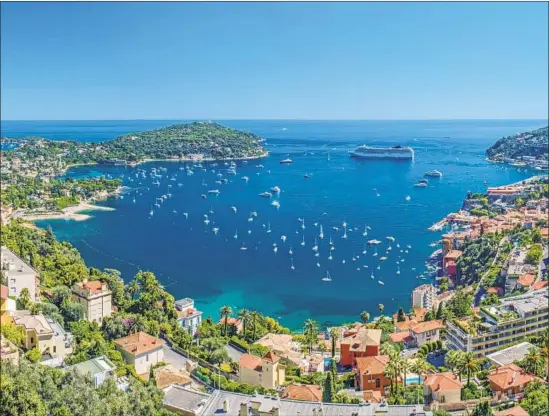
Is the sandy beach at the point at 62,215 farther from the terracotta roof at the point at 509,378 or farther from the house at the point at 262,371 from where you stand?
the terracotta roof at the point at 509,378

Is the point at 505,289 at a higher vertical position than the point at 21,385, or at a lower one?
lower

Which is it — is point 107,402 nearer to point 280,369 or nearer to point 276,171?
point 280,369

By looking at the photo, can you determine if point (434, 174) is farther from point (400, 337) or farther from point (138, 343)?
point (138, 343)

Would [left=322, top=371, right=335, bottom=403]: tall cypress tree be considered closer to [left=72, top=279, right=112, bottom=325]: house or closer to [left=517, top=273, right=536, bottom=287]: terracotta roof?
[left=72, top=279, right=112, bottom=325]: house

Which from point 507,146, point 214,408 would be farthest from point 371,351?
point 507,146

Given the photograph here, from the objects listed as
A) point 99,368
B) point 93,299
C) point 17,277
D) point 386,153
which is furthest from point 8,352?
point 386,153

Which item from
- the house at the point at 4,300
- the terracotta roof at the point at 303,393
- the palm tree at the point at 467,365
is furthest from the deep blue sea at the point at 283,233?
the house at the point at 4,300
